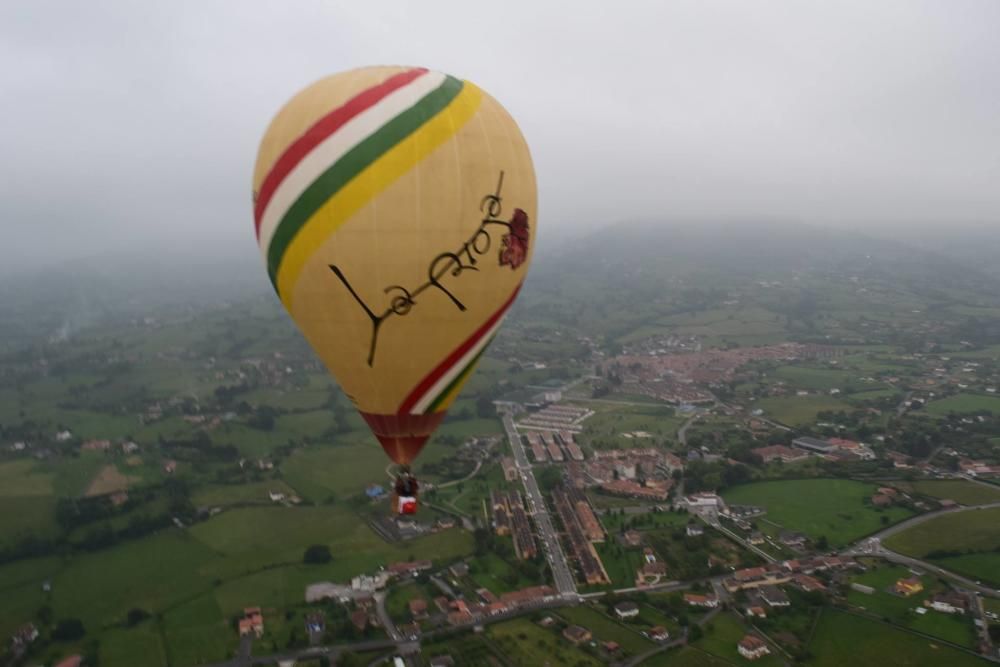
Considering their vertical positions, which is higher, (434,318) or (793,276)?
(434,318)

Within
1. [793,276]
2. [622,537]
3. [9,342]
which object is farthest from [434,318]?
[793,276]

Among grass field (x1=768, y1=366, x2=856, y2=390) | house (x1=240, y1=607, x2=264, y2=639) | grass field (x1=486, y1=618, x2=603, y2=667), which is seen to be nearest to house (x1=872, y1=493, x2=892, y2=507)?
grass field (x1=486, y1=618, x2=603, y2=667)

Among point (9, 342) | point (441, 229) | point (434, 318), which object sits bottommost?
point (9, 342)

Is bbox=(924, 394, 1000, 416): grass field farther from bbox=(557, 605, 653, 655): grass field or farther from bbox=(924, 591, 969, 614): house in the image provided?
bbox=(557, 605, 653, 655): grass field

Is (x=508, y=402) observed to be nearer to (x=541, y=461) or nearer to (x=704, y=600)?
(x=541, y=461)

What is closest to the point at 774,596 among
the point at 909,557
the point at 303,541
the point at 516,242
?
the point at 909,557

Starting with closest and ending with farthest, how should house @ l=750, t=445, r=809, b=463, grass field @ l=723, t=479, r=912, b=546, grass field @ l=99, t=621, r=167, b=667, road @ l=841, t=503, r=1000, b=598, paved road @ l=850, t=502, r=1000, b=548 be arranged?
grass field @ l=99, t=621, r=167, b=667
road @ l=841, t=503, r=1000, b=598
paved road @ l=850, t=502, r=1000, b=548
grass field @ l=723, t=479, r=912, b=546
house @ l=750, t=445, r=809, b=463

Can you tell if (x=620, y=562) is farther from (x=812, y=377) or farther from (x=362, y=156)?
(x=812, y=377)
